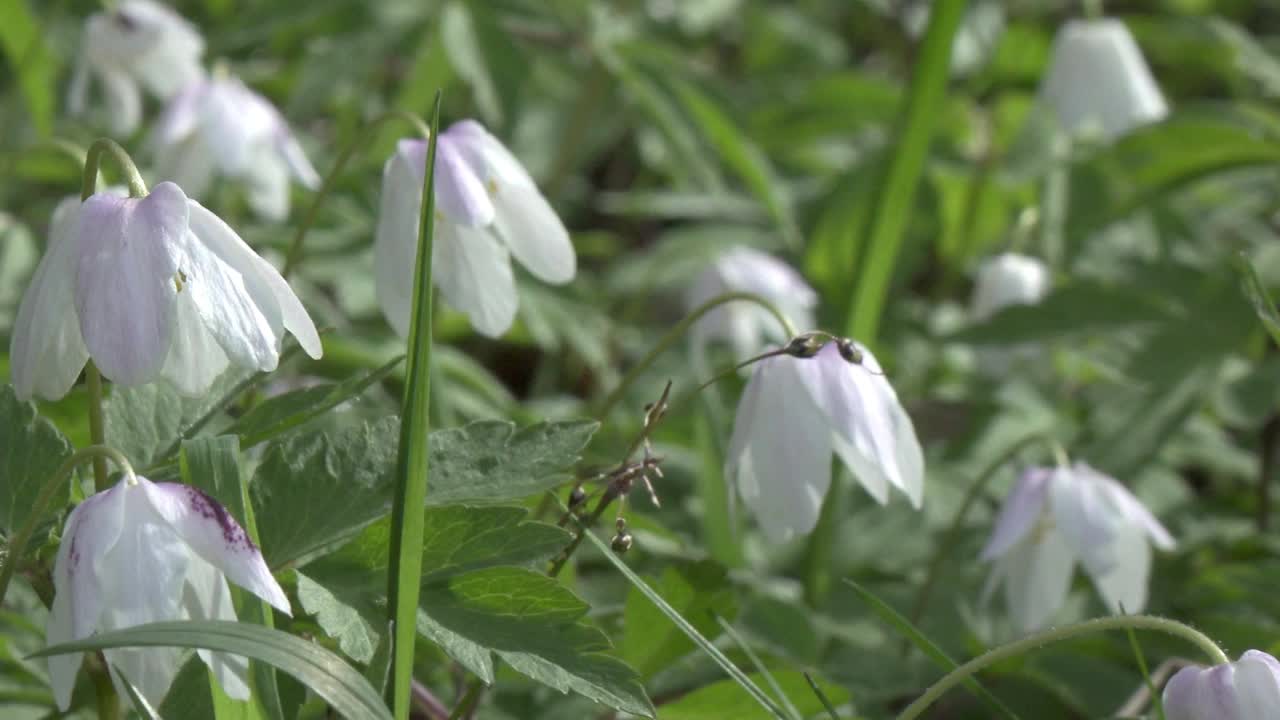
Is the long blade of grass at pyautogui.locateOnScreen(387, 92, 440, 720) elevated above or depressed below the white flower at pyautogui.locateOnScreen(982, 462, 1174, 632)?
above

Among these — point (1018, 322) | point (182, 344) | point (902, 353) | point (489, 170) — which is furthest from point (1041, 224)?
point (182, 344)

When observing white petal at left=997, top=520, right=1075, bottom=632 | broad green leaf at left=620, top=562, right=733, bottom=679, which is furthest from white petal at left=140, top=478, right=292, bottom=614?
white petal at left=997, top=520, right=1075, bottom=632

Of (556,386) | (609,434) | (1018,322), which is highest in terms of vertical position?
(1018,322)

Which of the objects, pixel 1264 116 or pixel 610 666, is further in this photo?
pixel 1264 116

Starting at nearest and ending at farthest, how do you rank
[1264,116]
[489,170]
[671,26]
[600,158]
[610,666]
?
1. [610,666]
2. [489,170]
3. [1264,116]
4. [671,26]
5. [600,158]

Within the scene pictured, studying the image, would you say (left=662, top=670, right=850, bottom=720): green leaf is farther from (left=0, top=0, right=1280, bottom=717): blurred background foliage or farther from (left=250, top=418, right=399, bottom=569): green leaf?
(left=250, top=418, right=399, bottom=569): green leaf

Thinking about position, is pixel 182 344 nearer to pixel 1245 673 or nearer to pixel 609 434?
pixel 1245 673

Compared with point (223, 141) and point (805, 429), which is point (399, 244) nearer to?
point (805, 429)
